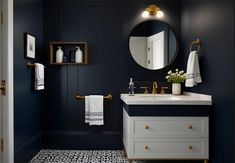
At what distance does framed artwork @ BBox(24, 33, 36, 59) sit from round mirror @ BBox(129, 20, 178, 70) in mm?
1333

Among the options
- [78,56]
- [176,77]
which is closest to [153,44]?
[176,77]

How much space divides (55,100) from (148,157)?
5.40ft


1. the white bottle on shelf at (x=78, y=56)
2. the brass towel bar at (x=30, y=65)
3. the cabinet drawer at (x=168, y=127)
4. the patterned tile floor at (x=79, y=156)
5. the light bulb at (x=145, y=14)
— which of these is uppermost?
the light bulb at (x=145, y=14)

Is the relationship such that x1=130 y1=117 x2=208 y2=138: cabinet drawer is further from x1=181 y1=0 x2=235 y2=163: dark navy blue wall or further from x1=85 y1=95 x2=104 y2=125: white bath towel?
x1=85 y1=95 x2=104 y2=125: white bath towel

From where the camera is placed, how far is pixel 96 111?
3520mm

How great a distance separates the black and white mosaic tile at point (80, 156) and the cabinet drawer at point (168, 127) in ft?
1.99

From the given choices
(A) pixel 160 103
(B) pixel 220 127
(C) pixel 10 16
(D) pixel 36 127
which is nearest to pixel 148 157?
(A) pixel 160 103

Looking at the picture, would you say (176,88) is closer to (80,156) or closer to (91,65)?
(91,65)

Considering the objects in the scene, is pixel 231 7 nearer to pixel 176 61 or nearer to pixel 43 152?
pixel 176 61

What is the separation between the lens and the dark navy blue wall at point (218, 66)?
232 centimetres

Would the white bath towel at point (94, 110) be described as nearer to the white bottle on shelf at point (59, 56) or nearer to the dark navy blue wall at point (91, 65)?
the dark navy blue wall at point (91, 65)

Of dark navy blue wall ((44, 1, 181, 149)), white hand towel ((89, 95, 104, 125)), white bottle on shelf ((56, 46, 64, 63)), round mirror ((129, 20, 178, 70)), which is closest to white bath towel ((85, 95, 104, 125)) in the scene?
white hand towel ((89, 95, 104, 125))

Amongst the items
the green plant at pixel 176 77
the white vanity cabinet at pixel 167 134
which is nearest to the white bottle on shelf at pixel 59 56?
the white vanity cabinet at pixel 167 134

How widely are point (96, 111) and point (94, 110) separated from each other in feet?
0.10
